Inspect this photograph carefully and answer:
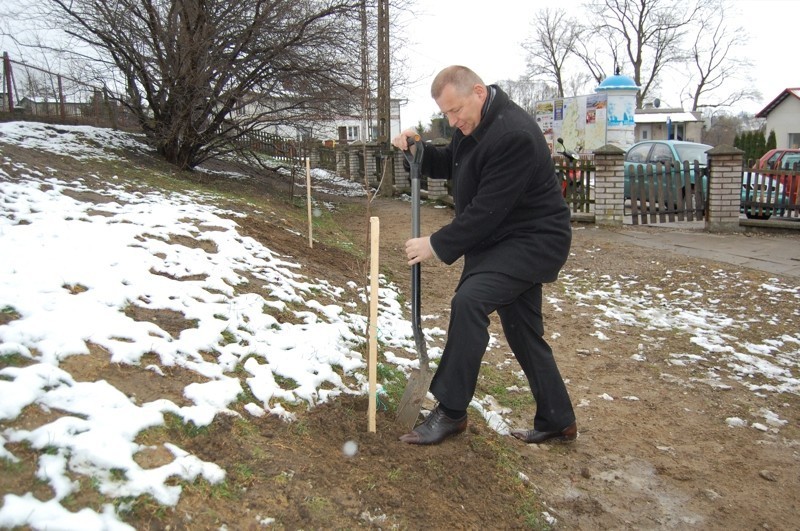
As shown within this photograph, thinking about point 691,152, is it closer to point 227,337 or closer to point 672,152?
point 672,152

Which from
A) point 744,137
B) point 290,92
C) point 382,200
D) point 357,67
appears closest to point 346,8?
point 357,67

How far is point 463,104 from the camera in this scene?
9.40 feet

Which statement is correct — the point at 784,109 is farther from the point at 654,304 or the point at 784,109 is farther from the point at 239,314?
the point at 239,314

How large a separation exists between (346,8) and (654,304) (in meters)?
9.55

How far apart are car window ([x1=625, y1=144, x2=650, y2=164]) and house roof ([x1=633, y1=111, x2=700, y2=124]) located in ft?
110

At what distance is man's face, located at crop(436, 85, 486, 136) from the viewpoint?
2.85 m

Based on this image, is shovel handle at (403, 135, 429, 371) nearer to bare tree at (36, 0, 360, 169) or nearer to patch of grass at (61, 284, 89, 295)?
patch of grass at (61, 284, 89, 295)

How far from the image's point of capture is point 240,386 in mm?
2988

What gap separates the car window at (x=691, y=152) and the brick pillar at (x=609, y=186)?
2.45 m

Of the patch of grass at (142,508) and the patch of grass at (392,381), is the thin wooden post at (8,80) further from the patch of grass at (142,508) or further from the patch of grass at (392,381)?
the patch of grass at (142,508)

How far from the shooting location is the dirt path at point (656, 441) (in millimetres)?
2768

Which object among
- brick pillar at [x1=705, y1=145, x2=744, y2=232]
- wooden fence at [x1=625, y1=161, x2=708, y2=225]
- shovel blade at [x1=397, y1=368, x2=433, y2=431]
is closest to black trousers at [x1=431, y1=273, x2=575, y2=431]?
shovel blade at [x1=397, y1=368, x2=433, y2=431]

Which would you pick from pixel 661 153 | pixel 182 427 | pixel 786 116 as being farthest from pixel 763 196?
pixel 786 116

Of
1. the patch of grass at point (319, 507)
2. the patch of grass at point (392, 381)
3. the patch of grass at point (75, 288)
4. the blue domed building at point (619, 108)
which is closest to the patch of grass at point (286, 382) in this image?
the patch of grass at point (392, 381)
